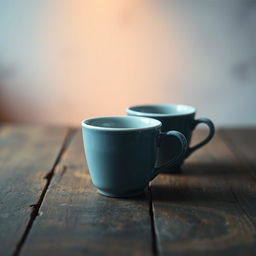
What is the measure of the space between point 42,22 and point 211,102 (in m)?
0.59

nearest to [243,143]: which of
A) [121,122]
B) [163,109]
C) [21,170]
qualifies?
[163,109]

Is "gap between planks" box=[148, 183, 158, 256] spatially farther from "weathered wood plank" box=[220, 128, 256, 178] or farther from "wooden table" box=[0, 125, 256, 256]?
"weathered wood plank" box=[220, 128, 256, 178]

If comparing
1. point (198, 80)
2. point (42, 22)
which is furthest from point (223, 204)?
point (42, 22)

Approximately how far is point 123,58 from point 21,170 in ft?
2.10

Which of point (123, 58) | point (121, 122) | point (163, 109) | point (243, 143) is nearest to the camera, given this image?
point (121, 122)

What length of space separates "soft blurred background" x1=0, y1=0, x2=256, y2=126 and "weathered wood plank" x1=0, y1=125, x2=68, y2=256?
199mm

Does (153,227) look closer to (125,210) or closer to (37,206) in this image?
(125,210)

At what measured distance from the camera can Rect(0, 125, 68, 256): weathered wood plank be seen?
0.57 meters

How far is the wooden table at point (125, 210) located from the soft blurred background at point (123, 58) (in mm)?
454

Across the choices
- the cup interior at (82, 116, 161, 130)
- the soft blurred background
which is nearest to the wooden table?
the cup interior at (82, 116, 161, 130)

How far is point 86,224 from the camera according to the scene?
57 centimetres

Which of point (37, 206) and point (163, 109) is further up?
point (163, 109)

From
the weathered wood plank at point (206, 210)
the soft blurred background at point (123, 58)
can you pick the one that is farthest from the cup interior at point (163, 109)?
the soft blurred background at point (123, 58)

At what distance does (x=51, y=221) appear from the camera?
585 millimetres
